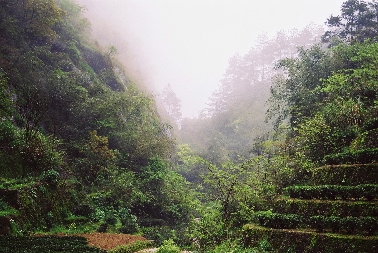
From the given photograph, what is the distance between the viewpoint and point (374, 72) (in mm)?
18844

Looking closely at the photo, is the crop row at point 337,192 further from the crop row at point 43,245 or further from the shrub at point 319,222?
the crop row at point 43,245

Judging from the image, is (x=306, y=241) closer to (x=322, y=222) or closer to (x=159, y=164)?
(x=322, y=222)

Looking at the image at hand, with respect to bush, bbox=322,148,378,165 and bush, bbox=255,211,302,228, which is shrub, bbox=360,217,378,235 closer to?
bush, bbox=255,211,302,228

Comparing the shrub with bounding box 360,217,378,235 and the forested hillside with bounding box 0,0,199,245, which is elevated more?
the forested hillside with bounding box 0,0,199,245

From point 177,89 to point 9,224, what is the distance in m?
134

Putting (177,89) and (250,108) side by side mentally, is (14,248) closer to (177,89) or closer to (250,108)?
(250,108)

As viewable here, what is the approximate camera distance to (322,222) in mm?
11672

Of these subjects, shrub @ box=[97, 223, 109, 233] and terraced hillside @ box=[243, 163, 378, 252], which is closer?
terraced hillside @ box=[243, 163, 378, 252]

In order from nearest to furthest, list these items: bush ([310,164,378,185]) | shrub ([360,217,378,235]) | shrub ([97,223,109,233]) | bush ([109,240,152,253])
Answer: shrub ([360,217,378,235]), bush ([310,164,378,185]), bush ([109,240,152,253]), shrub ([97,223,109,233])

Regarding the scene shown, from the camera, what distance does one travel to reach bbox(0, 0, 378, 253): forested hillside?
1295 centimetres

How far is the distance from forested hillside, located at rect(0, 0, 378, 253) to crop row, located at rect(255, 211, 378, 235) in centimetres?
4

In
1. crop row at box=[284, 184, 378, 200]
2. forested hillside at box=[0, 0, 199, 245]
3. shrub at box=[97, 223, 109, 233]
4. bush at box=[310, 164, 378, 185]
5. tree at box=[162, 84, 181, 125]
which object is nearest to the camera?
crop row at box=[284, 184, 378, 200]

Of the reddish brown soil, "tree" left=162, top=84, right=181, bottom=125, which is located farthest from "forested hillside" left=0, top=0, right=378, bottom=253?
"tree" left=162, top=84, right=181, bottom=125

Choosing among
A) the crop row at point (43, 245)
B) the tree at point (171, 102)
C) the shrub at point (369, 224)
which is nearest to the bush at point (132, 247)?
the crop row at point (43, 245)
